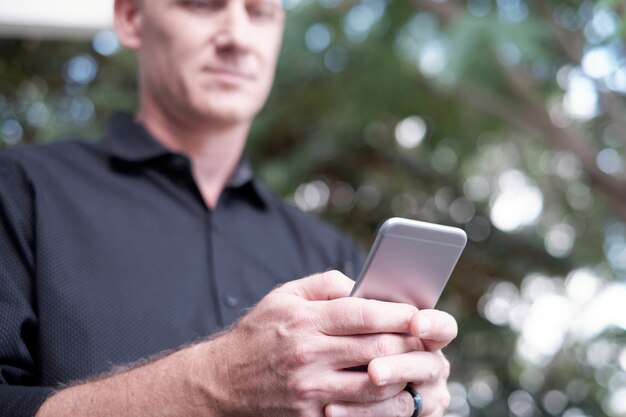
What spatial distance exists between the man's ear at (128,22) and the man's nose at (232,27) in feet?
0.80

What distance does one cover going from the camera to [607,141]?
456 cm

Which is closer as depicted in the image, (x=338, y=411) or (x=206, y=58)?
(x=338, y=411)

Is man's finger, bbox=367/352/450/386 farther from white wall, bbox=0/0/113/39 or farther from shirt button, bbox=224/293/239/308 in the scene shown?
white wall, bbox=0/0/113/39

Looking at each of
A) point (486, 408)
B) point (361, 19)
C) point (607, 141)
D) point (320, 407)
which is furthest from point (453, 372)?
point (320, 407)

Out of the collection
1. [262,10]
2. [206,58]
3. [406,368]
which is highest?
[262,10]

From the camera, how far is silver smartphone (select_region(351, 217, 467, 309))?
0.95 metres

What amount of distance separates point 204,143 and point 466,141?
2732 mm

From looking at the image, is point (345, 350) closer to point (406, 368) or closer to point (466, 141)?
point (406, 368)

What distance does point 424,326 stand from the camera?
3.18 feet

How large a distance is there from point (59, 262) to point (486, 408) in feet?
12.9

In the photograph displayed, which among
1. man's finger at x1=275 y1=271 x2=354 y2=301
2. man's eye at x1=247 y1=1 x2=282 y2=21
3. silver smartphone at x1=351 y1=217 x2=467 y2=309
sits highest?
man's eye at x1=247 y1=1 x2=282 y2=21

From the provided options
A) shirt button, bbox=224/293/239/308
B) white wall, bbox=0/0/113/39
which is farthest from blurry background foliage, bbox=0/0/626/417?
shirt button, bbox=224/293/239/308

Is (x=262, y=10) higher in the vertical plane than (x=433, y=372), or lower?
higher

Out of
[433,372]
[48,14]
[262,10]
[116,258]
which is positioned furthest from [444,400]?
[48,14]
